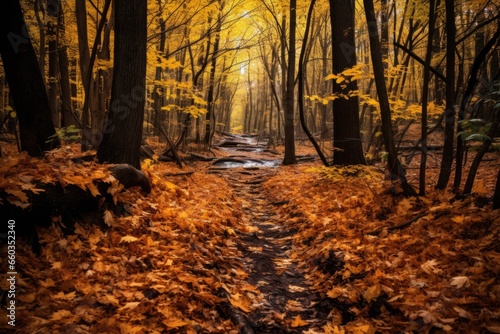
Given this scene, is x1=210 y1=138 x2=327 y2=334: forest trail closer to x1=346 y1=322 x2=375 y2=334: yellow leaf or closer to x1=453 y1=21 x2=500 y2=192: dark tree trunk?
x1=346 y1=322 x2=375 y2=334: yellow leaf

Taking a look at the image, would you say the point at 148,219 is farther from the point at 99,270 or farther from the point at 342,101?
the point at 342,101

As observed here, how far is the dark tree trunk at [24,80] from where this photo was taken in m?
4.15

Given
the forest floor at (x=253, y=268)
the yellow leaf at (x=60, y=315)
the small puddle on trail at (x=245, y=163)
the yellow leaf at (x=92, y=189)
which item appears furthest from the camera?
the small puddle on trail at (x=245, y=163)

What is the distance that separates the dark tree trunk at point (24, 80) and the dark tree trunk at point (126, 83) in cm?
93

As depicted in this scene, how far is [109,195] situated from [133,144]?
1465 mm

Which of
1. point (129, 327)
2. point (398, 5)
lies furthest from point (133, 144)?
point (398, 5)

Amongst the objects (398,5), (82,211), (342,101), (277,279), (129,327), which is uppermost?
(398,5)

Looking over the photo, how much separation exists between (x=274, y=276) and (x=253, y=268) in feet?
1.09

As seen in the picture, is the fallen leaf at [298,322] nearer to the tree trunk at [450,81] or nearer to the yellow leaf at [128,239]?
the yellow leaf at [128,239]

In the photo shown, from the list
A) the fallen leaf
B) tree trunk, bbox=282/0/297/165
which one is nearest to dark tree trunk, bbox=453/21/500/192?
the fallen leaf

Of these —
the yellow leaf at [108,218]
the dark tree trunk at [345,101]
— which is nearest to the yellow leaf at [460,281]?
the yellow leaf at [108,218]

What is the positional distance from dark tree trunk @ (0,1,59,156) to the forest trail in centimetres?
373

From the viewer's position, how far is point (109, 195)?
4.09 meters

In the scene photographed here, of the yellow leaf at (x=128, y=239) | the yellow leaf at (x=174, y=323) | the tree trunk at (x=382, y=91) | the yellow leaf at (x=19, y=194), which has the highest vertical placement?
the tree trunk at (x=382, y=91)
